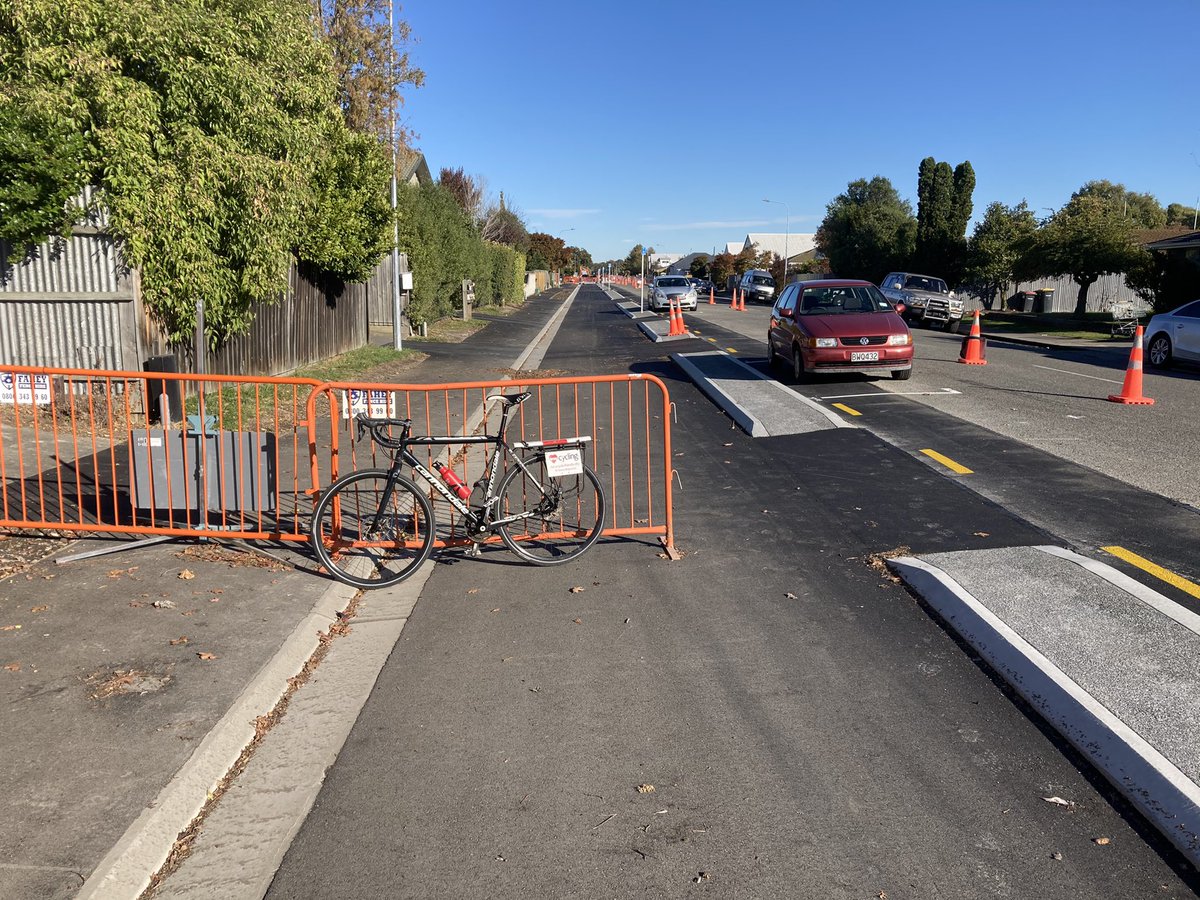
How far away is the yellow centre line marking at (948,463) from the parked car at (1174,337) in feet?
38.3

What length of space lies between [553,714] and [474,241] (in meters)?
38.3

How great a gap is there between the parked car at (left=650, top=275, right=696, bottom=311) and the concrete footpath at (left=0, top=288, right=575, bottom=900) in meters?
39.5

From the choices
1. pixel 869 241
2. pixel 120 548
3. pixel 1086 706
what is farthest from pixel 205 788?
pixel 869 241

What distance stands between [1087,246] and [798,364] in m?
25.1

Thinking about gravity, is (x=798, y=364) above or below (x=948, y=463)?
above

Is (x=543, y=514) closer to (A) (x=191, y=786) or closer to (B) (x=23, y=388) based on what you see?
(A) (x=191, y=786)

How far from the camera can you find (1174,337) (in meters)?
19.5

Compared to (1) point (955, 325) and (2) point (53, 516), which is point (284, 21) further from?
(1) point (955, 325)

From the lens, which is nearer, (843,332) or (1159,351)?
(843,332)

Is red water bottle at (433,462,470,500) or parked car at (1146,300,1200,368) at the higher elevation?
parked car at (1146,300,1200,368)

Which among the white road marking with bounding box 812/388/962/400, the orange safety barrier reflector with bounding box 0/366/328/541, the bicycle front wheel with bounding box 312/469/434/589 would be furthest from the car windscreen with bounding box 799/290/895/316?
the bicycle front wheel with bounding box 312/469/434/589

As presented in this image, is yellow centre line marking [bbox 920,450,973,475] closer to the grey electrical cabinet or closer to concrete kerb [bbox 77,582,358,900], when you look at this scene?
the grey electrical cabinet

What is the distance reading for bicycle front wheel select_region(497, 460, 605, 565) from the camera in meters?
6.96

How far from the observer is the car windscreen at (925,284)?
1465 inches
